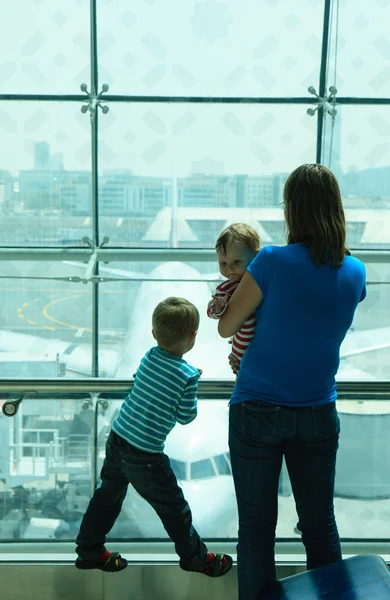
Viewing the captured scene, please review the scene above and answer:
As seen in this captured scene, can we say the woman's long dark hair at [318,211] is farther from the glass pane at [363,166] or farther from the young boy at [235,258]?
the glass pane at [363,166]

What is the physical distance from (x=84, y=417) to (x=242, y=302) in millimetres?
642

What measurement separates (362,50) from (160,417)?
2.27m

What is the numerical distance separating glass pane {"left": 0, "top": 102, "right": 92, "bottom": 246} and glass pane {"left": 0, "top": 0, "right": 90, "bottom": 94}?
84mm

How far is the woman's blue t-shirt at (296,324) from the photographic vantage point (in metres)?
0.94

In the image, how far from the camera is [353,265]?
0.99 metres

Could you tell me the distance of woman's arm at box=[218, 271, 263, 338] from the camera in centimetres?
95

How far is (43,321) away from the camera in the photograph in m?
3.09

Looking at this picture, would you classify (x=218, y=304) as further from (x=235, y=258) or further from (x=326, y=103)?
(x=326, y=103)

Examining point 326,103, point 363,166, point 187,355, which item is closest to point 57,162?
→ point 187,355

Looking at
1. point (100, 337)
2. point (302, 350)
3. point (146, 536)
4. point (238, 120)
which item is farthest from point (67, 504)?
point (238, 120)

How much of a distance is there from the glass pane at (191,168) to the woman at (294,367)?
82.5 inches

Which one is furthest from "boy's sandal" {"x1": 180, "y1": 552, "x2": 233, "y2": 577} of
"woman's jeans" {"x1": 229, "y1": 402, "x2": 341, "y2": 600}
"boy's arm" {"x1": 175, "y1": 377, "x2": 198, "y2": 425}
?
"boy's arm" {"x1": 175, "y1": 377, "x2": 198, "y2": 425}

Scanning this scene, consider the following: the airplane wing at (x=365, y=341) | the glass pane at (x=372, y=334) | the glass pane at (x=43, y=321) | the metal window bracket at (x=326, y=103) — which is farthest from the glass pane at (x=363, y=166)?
the glass pane at (x=43, y=321)

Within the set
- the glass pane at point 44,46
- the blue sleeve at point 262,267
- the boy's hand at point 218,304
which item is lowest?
the boy's hand at point 218,304
